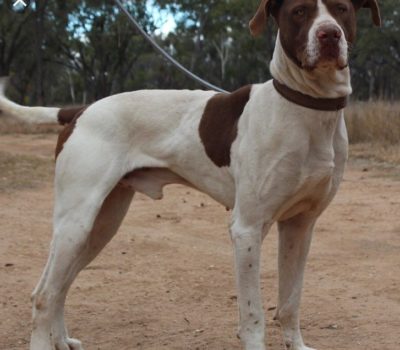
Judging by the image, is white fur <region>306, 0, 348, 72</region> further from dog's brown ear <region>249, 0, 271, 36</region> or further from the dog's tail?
the dog's tail

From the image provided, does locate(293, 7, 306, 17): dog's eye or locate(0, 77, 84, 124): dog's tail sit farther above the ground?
locate(293, 7, 306, 17): dog's eye

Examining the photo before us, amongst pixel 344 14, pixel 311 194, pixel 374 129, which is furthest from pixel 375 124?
pixel 344 14

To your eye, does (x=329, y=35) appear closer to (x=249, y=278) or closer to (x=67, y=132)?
(x=249, y=278)

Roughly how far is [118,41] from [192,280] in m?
38.1

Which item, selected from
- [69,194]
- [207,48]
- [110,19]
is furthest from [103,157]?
[207,48]

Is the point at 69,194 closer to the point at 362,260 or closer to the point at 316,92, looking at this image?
the point at 316,92

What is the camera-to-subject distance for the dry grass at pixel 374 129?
625 inches

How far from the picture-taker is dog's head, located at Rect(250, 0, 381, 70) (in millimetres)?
3717

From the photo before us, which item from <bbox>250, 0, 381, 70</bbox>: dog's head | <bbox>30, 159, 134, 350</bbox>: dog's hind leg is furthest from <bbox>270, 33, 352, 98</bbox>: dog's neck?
<bbox>30, 159, 134, 350</bbox>: dog's hind leg

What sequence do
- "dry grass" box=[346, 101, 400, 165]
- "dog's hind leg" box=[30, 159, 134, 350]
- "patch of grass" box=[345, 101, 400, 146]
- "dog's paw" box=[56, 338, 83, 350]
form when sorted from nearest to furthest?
1. "dog's hind leg" box=[30, 159, 134, 350]
2. "dog's paw" box=[56, 338, 83, 350]
3. "dry grass" box=[346, 101, 400, 165]
4. "patch of grass" box=[345, 101, 400, 146]

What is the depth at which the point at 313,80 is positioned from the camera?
13.3ft

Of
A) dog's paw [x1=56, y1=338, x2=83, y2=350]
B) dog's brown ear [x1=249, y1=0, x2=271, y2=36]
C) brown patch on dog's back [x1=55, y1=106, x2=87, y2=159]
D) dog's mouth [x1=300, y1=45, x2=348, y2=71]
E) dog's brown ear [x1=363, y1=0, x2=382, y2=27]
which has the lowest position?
dog's paw [x1=56, y1=338, x2=83, y2=350]

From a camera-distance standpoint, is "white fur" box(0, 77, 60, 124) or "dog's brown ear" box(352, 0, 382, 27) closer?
"dog's brown ear" box(352, 0, 382, 27)

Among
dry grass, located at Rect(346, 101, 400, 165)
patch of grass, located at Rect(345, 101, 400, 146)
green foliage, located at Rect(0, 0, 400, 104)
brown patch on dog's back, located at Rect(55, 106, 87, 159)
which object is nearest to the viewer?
brown patch on dog's back, located at Rect(55, 106, 87, 159)
